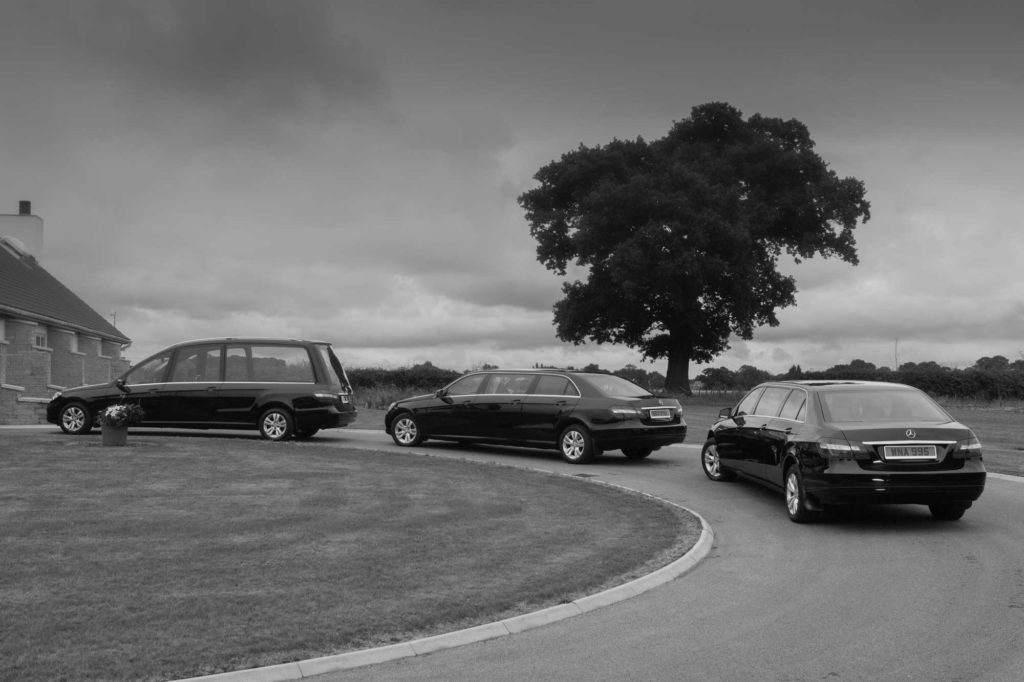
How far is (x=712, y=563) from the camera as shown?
8352 mm

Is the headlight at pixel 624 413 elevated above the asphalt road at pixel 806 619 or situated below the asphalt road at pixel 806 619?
above

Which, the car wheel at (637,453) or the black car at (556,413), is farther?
the car wheel at (637,453)

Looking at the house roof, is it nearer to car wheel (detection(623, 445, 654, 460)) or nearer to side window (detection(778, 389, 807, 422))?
car wheel (detection(623, 445, 654, 460))

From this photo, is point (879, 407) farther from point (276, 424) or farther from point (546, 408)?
point (276, 424)

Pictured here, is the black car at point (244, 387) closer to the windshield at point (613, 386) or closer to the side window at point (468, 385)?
the side window at point (468, 385)

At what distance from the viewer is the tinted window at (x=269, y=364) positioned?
19.4 m

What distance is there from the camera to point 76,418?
20.7 m

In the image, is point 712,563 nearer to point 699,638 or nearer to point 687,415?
point 699,638

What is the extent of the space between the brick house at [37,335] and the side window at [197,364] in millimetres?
9943

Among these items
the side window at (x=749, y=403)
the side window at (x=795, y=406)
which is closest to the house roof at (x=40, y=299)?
Answer: the side window at (x=749, y=403)

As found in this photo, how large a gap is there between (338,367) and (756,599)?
14.1 metres

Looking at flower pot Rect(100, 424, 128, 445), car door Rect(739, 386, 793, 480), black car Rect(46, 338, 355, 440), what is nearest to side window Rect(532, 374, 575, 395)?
car door Rect(739, 386, 793, 480)

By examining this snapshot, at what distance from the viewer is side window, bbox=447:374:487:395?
58.9ft

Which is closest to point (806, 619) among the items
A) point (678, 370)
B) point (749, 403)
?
point (749, 403)
